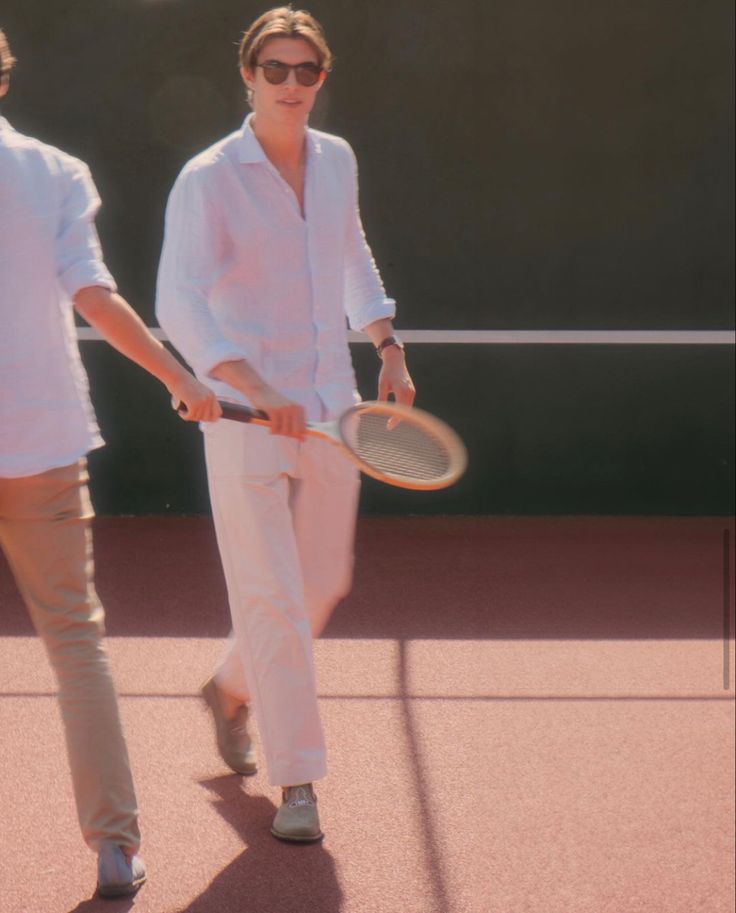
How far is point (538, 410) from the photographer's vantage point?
812 cm

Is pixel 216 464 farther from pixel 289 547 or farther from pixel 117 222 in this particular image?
pixel 117 222

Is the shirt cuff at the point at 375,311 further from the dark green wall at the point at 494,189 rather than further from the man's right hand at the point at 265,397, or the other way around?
the dark green wall at the point at 494,189

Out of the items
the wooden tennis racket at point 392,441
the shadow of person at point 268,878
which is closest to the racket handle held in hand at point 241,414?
the wooden tennis racket at point 392,441

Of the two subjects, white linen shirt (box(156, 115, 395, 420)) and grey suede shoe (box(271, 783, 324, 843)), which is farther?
grey suede shoe (box(271, 783, 324, 843))

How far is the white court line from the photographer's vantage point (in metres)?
7.95

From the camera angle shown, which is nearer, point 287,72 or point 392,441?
point 287,72

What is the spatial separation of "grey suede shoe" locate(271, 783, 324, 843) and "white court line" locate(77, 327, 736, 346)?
174 inches

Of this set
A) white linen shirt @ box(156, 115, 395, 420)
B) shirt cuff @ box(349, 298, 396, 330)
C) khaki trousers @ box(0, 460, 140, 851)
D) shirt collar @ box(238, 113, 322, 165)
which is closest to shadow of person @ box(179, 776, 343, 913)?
khaki trousers @ box(0, 460, 140, 851)

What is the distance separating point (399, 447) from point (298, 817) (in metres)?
0.99

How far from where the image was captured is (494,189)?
313 inches

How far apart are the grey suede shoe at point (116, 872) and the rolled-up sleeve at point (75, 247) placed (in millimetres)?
1250

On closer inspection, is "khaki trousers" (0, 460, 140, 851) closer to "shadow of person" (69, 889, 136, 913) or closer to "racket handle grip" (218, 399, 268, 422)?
"shadow of person" (69, 889, 136, 913)

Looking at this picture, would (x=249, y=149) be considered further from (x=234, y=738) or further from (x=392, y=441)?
(x=234, y=738)

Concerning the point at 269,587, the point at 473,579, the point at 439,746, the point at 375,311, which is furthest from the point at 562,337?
the point at 269,587
